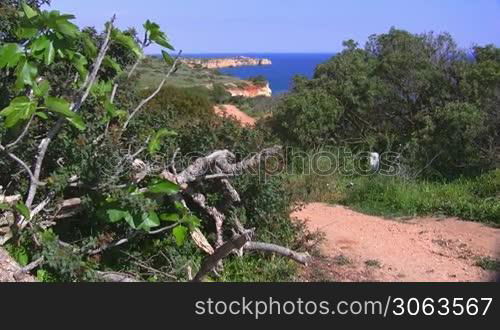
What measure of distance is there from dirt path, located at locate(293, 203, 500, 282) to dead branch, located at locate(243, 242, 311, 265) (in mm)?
348

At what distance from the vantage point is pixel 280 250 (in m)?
4.19

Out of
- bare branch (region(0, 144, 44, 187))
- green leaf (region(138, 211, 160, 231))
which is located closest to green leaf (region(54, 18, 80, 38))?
bare branch (region(0, 144, 44, 187))

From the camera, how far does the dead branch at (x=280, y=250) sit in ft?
13.2

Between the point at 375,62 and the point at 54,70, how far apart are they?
6913 millimetres

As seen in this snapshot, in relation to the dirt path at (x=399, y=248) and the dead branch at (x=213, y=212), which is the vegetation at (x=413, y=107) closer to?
the dirt path at (x=399, y=248)

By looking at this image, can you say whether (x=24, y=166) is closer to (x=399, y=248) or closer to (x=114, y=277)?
(x=114, y=277)

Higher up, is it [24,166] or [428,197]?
[24,166]

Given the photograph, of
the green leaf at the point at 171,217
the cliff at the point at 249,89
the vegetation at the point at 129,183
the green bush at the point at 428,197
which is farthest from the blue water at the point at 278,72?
the green leaf at the point at 171,217

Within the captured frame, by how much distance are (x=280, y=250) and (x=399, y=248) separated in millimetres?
1347

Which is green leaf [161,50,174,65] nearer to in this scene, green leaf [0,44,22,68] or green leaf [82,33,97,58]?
green leaf [82,33,97,58]

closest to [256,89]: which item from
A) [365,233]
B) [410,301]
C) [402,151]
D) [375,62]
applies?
[375,62]

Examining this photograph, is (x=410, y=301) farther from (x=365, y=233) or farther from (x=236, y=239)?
(x=365, y=233)

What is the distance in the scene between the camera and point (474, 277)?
4.48 metres

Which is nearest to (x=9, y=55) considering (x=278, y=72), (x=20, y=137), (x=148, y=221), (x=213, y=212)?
(x=20, y=137)
